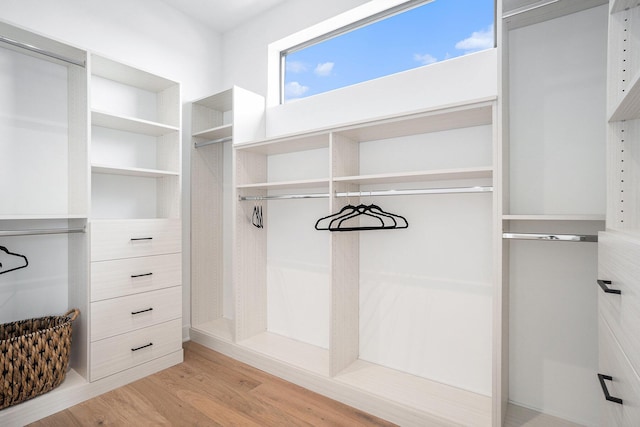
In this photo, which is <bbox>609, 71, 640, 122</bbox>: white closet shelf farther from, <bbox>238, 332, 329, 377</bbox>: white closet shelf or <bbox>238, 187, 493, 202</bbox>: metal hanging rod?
<bbox>238, 332, 329, 377</bbox>: white closet shelf

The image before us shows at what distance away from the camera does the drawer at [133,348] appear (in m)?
2.14

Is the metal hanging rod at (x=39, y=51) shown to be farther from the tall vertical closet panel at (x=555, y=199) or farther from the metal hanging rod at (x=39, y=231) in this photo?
the tall vertical closet panel at (x=555, y=199)

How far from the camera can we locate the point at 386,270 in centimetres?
228

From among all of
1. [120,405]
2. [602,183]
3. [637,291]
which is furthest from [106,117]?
[602,183]

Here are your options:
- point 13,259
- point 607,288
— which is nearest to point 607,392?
point 607,288

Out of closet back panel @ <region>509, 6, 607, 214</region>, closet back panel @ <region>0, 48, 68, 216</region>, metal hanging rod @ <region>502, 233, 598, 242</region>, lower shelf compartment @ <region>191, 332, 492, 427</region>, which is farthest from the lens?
closet back panel @ <region>0, 48, 68, 216</region>

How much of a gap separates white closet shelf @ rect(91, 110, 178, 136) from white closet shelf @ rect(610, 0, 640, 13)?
2.60 metres

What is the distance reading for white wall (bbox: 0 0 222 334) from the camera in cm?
226

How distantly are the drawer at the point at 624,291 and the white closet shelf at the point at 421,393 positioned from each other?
92cm

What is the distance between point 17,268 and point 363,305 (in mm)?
2211

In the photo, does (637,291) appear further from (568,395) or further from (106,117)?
(106,117)

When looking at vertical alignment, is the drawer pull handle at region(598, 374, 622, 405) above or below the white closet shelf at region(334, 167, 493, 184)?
below

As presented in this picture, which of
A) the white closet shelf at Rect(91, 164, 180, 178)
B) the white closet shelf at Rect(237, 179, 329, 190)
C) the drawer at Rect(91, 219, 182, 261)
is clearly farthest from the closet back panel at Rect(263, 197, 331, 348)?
the white closet shelf at Rect(91, 164, 180, 178)

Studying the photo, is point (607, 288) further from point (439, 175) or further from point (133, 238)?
point (133, 238)
